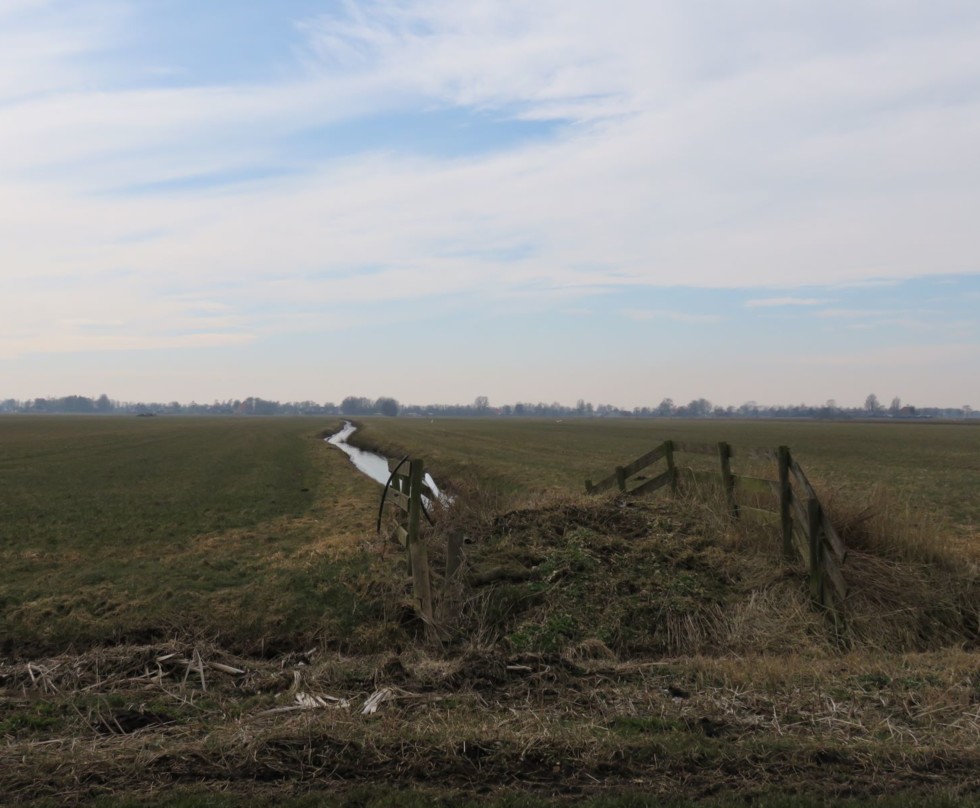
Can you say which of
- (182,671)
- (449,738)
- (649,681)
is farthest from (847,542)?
(182,671)

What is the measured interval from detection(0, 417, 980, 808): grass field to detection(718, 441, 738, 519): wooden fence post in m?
0.30

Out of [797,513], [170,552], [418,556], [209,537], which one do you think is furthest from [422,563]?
[209,537]

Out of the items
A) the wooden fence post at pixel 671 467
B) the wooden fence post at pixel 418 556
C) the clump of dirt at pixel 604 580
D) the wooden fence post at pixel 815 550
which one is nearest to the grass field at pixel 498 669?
the clump of dirt at pixel 604 580

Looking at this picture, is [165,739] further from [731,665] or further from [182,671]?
[731,665]

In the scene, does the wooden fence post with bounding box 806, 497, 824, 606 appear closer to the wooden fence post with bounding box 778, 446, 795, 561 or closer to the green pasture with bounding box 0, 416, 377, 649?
the wooden fence post with bounding box 778, 446, 795, 561

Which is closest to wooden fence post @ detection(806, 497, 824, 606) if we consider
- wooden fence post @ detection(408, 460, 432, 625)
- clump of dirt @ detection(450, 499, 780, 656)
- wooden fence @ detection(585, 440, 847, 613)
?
wooden fence @ detection(585, 440, 847, 613)

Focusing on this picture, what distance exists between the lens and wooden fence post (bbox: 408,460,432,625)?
882cm

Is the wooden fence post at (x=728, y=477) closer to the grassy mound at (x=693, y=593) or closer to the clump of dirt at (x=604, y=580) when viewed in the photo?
the grassy mound at (x=693, y=593)

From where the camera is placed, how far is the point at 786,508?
9.40 m

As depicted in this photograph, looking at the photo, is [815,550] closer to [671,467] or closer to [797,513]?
[797,513]

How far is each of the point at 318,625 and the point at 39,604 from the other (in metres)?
3.88

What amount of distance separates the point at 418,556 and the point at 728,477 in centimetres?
495

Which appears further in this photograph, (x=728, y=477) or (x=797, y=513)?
(x=728, y=477)

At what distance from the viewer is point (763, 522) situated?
33.1 feet
